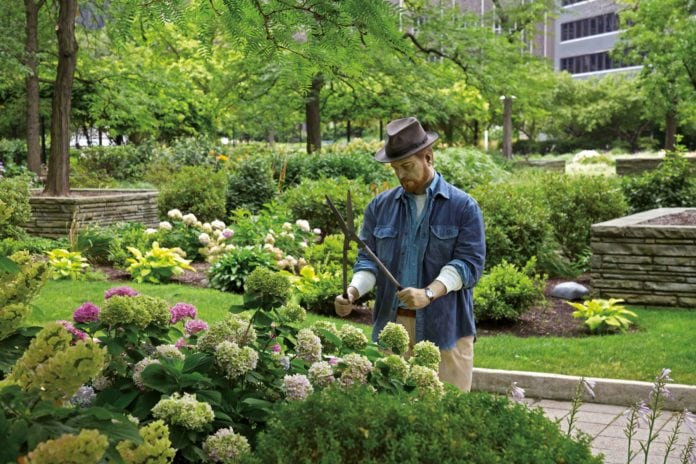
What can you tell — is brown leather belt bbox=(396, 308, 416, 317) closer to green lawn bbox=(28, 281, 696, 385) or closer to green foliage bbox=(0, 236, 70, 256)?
green lawn bbox=(28, 281, 696, 385)

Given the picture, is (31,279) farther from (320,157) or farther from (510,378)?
(320,157)

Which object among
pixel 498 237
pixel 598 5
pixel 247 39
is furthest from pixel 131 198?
pixel 598 5

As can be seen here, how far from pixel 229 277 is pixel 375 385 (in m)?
7.93

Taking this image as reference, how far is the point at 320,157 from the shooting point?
2170 centimetres

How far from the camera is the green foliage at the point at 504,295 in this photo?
9.34 m

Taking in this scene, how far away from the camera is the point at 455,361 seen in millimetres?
4551

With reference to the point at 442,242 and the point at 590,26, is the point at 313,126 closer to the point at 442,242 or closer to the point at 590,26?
the point at 442,242

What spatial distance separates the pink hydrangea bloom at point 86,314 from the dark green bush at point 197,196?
39.6 feet

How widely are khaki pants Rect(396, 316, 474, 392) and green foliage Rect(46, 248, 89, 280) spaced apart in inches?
288

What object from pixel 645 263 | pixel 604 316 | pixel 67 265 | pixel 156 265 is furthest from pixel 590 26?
pixel 604 316

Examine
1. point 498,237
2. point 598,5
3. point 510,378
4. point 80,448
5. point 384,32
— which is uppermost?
point 598,5

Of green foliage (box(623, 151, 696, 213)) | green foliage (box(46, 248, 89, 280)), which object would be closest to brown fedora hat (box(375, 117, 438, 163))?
green foliage (box(46, 248, 89, 280))

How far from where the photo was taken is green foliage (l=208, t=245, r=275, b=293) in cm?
1088

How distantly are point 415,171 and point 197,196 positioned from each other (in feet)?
39.0
